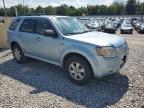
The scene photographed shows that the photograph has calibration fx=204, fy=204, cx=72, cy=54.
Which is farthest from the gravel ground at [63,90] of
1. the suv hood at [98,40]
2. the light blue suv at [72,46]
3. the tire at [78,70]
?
the suv hood at [98,40]

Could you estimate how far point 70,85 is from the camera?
219 inches

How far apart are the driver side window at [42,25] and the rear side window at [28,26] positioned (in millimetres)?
272

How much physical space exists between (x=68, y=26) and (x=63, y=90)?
2.00m

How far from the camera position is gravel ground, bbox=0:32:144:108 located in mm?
4578

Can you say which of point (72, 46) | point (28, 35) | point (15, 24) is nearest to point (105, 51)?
point (72, 46)

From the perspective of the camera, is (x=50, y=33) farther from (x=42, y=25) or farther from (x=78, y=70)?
(x=78, y=70)

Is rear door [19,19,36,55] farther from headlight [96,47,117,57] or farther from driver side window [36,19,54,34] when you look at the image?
headlight [96,47,117,57]

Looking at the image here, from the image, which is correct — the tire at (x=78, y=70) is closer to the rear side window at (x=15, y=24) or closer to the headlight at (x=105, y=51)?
the headlight at (x=105, y=51)

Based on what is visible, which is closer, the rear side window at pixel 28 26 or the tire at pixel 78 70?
the tire at pixel 78 70

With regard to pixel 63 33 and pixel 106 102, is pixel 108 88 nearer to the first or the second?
pixel 106 102

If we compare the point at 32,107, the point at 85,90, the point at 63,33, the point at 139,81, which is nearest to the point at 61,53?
the point at 63,33

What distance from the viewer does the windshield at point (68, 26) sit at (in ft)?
19.5

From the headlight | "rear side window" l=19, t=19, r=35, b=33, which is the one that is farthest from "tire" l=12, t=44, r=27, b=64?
the headlight

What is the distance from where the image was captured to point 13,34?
7.63 metres
